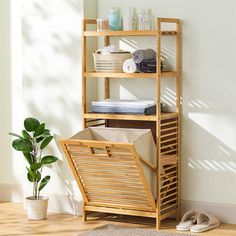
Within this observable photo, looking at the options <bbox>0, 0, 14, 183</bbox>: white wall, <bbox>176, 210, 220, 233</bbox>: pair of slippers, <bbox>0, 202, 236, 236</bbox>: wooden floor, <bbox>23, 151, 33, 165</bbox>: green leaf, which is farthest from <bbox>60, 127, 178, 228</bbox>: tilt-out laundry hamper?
<bbox>0, 0, 14, 183</bbox>: white wall

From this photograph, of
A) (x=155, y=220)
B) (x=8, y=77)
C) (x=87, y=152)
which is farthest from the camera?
(x=8, y=77)

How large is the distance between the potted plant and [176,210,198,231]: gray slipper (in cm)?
102

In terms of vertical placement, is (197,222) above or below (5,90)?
below

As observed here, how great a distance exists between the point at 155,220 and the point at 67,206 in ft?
2.36

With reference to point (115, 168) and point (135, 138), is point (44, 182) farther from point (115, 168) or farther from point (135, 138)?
point (135, 138)

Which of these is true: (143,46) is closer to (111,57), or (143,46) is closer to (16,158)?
(111,57)

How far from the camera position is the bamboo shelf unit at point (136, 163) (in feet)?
15.7

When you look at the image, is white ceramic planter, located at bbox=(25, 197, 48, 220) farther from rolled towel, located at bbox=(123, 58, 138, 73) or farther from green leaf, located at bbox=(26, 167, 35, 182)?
rolled towel, located at bbox=(123, 58, 138, 73)

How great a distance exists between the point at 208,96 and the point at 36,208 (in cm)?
148

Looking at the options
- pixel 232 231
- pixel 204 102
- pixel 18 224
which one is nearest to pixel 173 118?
pixel 204 102

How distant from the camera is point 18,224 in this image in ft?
16.8

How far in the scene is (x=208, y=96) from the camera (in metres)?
5.02

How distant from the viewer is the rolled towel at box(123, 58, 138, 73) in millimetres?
4930

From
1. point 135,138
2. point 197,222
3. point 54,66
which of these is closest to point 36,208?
point 135,138
